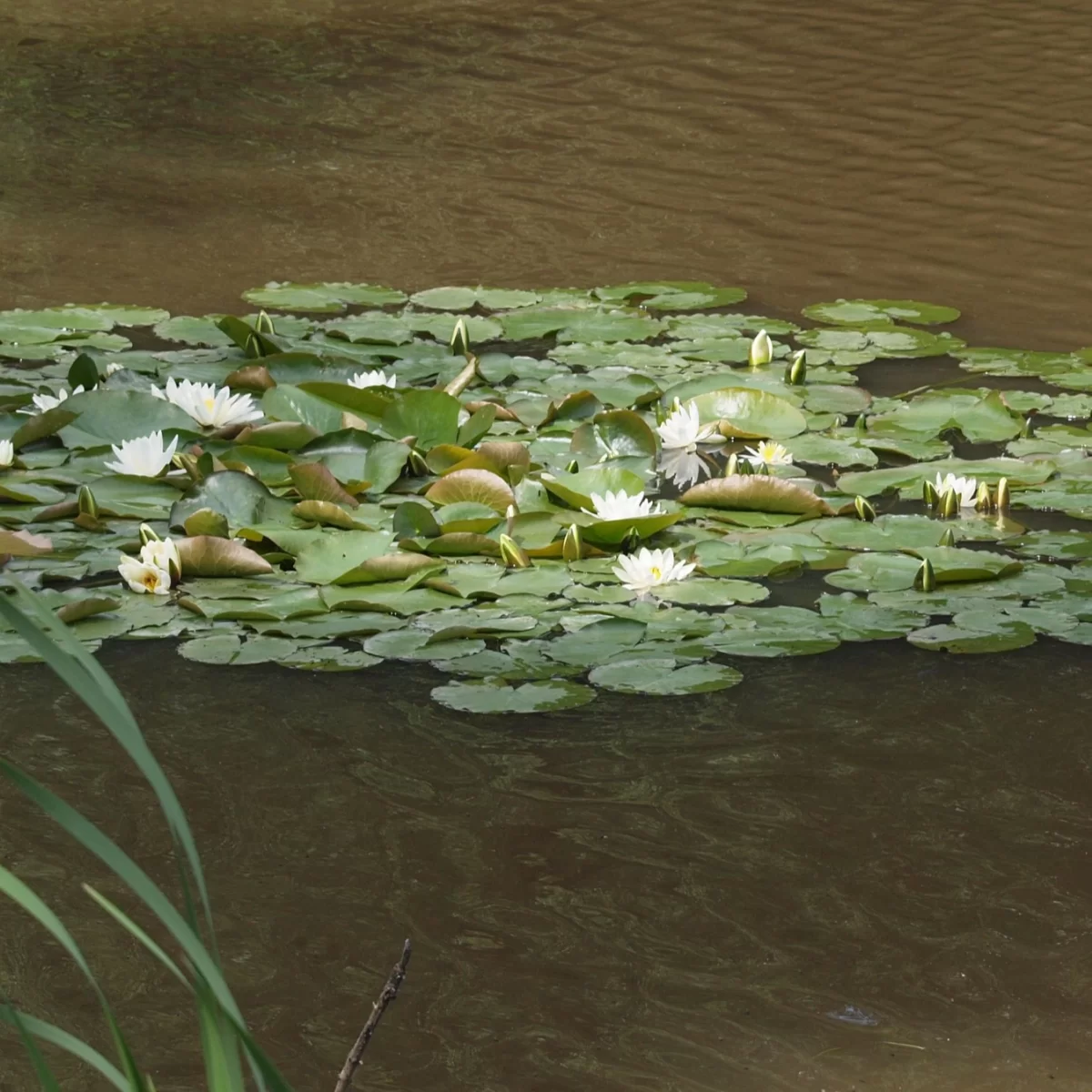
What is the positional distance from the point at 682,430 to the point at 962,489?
0.57 metres

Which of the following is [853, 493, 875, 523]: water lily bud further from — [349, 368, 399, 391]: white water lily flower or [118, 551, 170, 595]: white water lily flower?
[118, 551, 170, 595]: white water lily flower

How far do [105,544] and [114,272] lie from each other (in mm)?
2065

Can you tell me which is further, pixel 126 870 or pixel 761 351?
pixel 761 351

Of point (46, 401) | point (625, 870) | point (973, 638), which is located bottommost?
point (625, 870)

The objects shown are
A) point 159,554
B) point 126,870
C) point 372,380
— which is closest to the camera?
point 126,870

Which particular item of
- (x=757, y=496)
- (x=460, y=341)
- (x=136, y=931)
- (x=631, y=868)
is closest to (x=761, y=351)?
(x=460, y=341)

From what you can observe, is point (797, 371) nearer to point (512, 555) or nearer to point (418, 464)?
point (418, 464)

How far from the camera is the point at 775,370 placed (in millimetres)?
3785

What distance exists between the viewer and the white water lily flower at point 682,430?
3.23 meters

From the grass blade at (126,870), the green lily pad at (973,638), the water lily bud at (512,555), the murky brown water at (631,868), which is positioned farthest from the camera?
the water lily bud at (512,555)

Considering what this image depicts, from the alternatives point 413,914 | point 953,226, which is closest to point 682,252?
point 953,226

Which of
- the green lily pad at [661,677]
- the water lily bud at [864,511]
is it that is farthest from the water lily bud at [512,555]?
the water lily bud at [864,511]

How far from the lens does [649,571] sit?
2.63 m

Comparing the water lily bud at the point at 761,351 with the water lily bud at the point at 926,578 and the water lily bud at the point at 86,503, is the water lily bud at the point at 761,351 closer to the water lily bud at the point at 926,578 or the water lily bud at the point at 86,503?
the water lily bud at the point at 926,578
